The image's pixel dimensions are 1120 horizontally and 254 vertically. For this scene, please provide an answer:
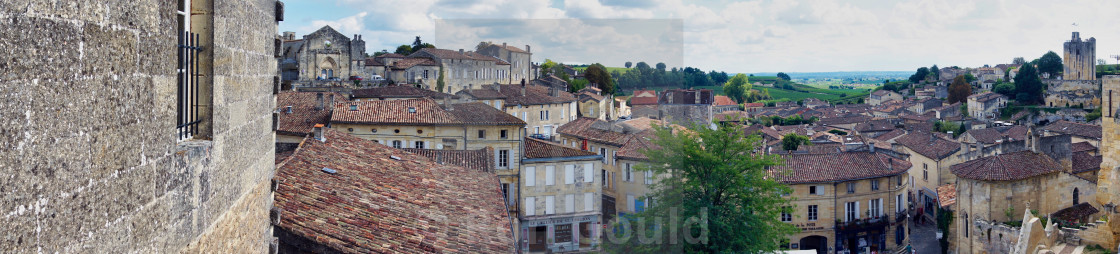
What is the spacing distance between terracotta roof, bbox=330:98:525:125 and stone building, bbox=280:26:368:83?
1660 centimetres

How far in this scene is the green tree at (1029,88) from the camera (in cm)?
7031

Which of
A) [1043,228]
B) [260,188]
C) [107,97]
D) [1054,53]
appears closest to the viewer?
[107,97]

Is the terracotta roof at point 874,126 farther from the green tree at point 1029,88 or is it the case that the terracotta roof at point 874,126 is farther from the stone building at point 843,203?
the stone building at point 843,203

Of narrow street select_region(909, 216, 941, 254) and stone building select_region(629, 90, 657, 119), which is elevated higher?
stone building select_region(629, 90, 657, 119)

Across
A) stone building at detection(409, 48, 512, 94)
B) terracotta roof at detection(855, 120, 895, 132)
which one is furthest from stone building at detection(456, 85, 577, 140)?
terracotta roof at detection(855, 120, 895, 132)

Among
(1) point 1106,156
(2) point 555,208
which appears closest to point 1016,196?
(1) point 1106,156

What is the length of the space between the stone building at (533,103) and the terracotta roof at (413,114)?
10.1 m

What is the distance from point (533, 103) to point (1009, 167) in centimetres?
1934

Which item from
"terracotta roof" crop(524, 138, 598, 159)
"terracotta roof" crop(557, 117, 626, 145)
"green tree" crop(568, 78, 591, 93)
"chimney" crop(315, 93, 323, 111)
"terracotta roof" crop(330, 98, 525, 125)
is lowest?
"terracotta roof" crop(524, 138, 598, 159)

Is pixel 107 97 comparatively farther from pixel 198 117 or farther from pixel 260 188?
pixel 260 188

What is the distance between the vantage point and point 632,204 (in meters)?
16.6

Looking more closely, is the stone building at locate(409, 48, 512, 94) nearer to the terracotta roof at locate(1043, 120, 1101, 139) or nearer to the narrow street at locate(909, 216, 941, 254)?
the narrow street at locate(909, 216, 941, 254)

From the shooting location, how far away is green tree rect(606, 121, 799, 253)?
1282cm

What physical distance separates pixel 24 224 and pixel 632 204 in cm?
Result: 1503
